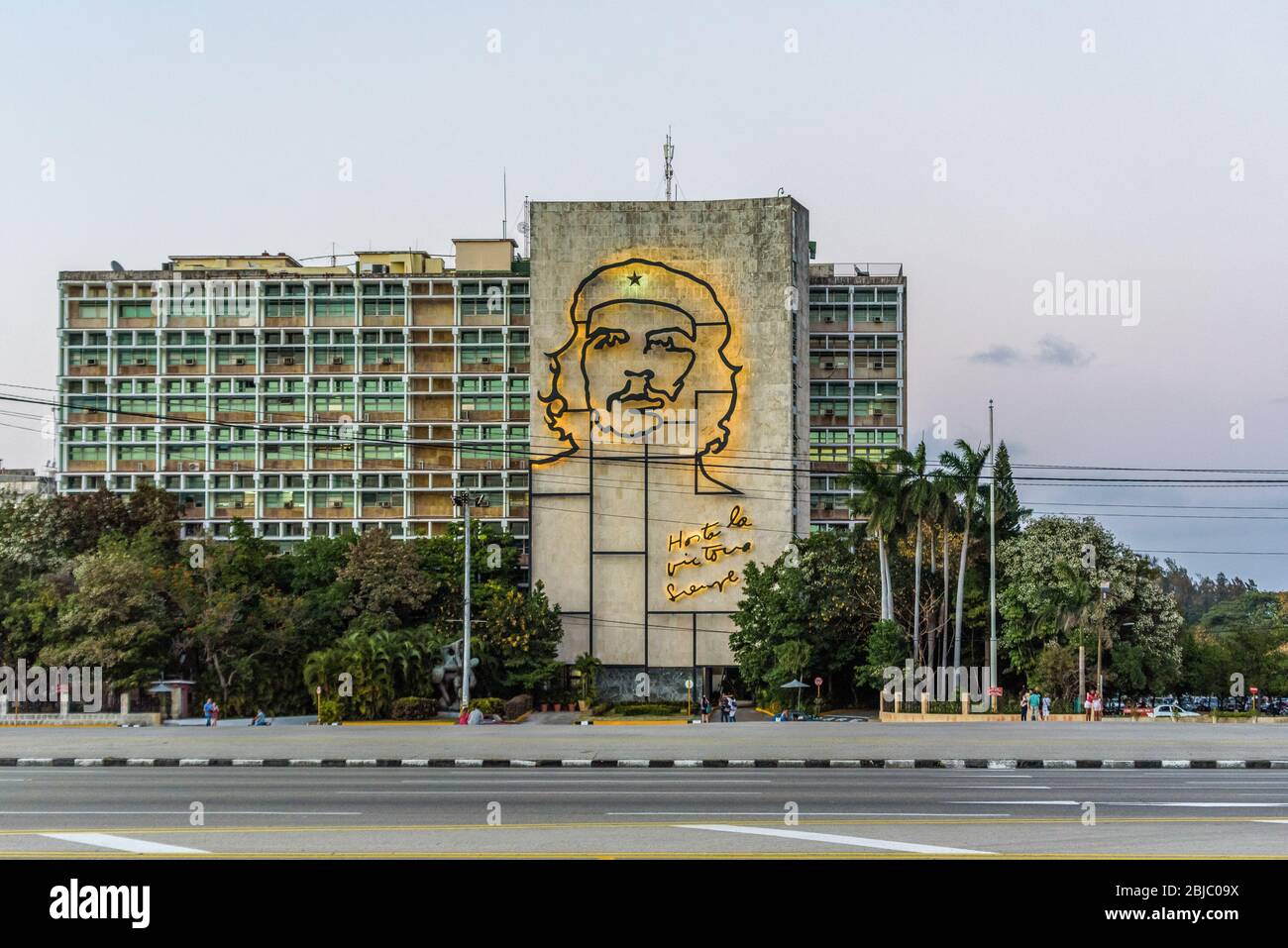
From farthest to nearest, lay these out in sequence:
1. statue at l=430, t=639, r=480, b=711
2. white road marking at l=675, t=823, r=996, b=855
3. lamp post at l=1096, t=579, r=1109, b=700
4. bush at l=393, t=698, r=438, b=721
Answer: statue at l=430, t=639, r=480, b=711 < lamp post at l=1096, t=579, r=1109, b=700 < bush at l=393, t=698, r=438, b=721 < white road marking at l=675, t=823, r=996, b=855

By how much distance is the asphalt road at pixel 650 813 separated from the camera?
18219 mm

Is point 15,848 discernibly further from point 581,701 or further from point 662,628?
point 662,628

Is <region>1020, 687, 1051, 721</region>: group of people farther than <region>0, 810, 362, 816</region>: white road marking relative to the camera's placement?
Yes

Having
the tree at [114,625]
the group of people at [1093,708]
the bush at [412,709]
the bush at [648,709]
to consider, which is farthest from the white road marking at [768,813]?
the bush at [648,709]

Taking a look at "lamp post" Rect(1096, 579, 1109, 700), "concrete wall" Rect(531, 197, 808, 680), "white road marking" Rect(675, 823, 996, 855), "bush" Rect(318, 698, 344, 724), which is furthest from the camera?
"concrete wall" Rect(531, 197, 808, 680)

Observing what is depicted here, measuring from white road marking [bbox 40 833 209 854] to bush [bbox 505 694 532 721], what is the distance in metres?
44.2

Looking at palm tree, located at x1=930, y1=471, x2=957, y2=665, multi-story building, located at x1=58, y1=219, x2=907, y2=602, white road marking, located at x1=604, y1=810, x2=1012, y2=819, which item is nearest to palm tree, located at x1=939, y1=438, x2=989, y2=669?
palm tree, located at x1=930, y1=471, x2=957, y2=665

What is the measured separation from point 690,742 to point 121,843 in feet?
64.5

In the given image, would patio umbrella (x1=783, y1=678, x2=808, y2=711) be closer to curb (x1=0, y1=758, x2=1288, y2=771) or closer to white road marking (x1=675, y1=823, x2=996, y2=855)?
curb (x1=0, y1=758, x2=1288, y2=771)

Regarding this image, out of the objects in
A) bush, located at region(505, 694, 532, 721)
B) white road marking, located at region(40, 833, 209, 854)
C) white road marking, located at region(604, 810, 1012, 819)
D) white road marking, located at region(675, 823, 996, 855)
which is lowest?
bush, located at region(505, 694, 532, 721)

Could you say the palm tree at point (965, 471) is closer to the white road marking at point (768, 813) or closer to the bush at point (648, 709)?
the bush at point (648, 709)

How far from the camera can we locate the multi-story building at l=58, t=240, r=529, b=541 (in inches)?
3996

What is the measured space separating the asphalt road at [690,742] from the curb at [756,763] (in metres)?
0.57

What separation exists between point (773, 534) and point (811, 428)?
62.1ft
